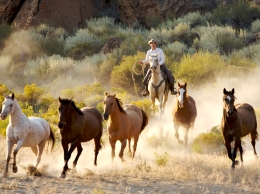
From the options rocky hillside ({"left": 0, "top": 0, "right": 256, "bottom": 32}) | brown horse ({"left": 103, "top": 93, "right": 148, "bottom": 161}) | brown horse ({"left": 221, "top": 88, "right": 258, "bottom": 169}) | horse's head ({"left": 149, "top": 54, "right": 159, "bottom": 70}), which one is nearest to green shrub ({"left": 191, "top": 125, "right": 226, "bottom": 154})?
brown horse ({"left": 221, "top": 88, "right": 258, "bottom": 169})

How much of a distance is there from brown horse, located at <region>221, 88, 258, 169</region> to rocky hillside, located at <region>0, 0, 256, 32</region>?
86.7 feet

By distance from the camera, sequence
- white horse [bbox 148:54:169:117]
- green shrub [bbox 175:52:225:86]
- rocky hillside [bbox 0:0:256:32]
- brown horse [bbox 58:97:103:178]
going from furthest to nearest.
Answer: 1. rocky hillside [bbox 0:0:256:32]
2. green shrub [bbox 175:52:225:86]
3. white horse [bbox 148:54:169:117]
4. brown horse [bbox 58:97:103:178]

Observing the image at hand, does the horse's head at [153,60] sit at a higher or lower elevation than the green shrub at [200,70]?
lower

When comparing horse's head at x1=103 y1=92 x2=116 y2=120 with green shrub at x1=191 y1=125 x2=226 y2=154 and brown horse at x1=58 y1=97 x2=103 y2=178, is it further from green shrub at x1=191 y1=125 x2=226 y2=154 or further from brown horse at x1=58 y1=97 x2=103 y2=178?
green shrub at x1=191 y1=125 x2=226 y2=154

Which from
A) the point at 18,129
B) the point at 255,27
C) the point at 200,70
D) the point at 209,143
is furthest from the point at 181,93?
the point at 255,27

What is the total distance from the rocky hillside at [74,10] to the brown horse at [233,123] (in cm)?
2642

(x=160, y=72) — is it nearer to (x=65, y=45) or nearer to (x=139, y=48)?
(x=139, y=48)

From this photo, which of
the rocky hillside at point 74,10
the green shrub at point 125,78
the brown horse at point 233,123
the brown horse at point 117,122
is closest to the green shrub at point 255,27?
the rocky hillside at point 74,10

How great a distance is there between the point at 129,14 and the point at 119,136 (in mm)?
28876

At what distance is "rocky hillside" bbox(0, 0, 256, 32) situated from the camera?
4072 centimetres

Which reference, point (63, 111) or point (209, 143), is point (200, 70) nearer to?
point (209, 143)

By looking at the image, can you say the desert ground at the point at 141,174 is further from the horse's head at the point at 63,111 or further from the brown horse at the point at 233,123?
the horse's head at the point at 63,111

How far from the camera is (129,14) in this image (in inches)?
1657

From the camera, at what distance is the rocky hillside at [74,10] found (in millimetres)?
40719
